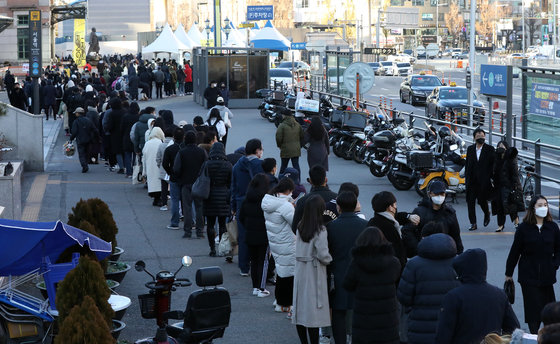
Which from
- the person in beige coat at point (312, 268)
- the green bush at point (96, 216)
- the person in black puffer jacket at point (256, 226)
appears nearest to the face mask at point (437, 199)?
the person in beige coat at point (312, 268)

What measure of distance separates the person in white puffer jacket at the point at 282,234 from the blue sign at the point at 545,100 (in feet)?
32.7

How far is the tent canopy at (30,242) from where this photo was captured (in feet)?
28.6

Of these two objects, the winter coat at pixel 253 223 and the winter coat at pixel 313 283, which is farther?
the winter coat at pixel 253 223

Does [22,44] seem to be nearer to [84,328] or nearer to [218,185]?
[218,185]

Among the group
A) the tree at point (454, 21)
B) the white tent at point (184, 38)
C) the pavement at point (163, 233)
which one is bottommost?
the pavement at point (163, 233)

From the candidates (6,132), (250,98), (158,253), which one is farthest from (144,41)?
(158,253)

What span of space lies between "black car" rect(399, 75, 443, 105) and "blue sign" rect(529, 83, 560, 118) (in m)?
26.4

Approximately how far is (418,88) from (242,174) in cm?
3505

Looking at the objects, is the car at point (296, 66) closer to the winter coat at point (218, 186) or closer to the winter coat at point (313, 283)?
the winter coat at point (218, 186)

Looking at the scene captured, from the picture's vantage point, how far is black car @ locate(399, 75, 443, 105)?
151 ft

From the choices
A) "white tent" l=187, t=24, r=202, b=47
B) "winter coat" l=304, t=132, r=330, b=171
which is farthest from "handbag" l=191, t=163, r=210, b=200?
"white tent" l=187, t=24, r=202, b=47

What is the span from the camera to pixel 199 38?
66.1m

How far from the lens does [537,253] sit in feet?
30.0

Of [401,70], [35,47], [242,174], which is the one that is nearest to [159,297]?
[242,174]
